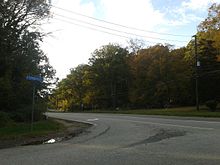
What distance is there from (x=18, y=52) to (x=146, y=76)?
55675 mm

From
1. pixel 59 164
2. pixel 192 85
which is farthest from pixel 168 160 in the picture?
pixel 192 85

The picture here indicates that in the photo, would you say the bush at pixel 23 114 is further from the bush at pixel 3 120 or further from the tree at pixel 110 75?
the tree at pixel 110 75

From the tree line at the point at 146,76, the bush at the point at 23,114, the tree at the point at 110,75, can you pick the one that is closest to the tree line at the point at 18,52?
the bush at the point at 23,114

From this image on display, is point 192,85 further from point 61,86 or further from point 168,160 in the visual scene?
point 168,160

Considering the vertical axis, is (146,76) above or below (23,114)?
above

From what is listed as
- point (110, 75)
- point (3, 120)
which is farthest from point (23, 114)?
point (110, 75)

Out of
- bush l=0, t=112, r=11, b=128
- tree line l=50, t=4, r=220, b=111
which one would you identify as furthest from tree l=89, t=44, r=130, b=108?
bush l=0, t=112, r=11, b=128

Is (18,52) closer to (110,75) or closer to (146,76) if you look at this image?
(146,76)

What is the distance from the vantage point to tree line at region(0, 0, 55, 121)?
26.4 metres

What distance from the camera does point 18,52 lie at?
91.9 ft

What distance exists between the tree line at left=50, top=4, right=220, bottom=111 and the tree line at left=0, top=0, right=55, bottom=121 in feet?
55.3

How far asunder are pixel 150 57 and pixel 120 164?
233ft

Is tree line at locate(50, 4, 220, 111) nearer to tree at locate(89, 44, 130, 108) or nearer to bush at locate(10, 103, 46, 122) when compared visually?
tree at locate(89, 44, 130, 108)

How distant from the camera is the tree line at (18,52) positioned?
86.7ft
